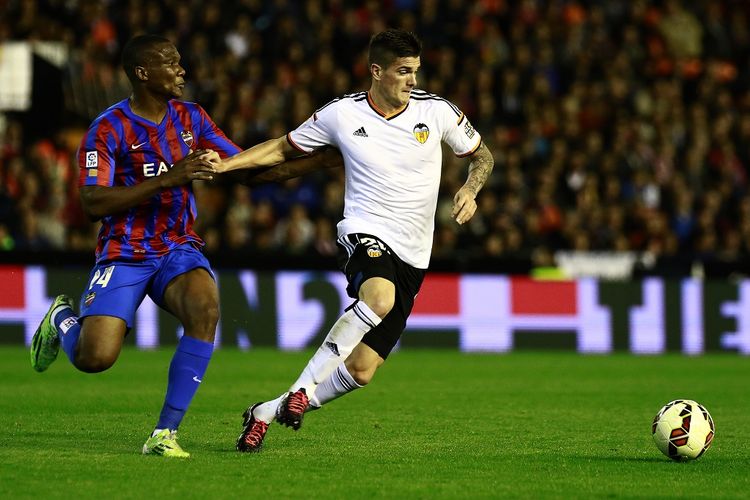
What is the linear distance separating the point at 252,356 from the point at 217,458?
7831 millimetres

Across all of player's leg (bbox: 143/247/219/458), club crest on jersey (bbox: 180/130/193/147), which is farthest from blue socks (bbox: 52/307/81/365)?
club crest on jersey (bbox: 180/130/193/147)

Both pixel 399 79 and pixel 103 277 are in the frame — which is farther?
pixel 399 79

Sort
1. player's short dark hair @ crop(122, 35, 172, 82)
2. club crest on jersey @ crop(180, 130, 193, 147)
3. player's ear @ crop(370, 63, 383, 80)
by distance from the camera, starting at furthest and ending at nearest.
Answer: player's ear @ crop(370, 63, 383, 80), club crest on jersey @ crop(180, 130, 193, 147), player's short dark hair @ crop(122, 35, 172, 82)

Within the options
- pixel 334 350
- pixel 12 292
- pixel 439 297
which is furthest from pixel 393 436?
pixel 12 292

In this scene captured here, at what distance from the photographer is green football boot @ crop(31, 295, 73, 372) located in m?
7.61

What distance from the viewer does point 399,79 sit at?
7.39 metres

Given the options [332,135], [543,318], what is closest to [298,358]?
[543,318]

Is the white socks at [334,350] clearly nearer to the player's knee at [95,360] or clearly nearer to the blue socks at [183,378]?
the blue socks at [183,378]

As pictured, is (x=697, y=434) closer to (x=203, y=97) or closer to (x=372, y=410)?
(x=372, y=410)

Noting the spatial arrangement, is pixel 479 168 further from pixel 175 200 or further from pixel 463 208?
pixel 175 200

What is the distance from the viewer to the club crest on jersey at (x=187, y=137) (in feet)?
24.0

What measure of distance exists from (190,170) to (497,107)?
13.3m

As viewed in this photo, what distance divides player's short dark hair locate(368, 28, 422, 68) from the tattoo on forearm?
0.73m

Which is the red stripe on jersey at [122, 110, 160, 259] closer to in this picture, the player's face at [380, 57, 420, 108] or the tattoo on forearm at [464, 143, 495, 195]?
the player's face at [380, 57, 420, 108]
